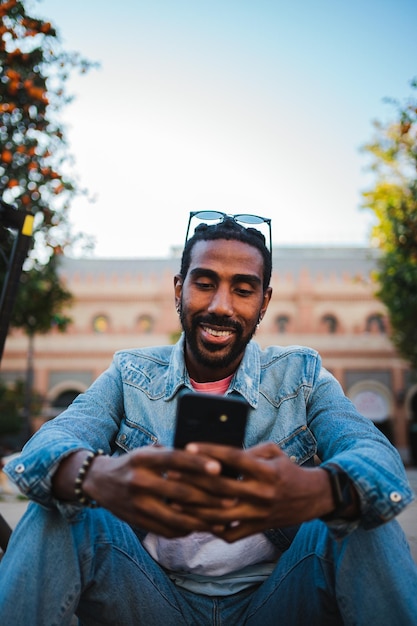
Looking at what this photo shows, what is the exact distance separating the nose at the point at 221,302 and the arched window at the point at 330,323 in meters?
23.3

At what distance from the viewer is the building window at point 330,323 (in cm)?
2456

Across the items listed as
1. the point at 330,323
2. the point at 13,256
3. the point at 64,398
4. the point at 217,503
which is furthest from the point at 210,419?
the point at 330,323

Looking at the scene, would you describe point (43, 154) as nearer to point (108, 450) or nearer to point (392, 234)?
point (108, 450)

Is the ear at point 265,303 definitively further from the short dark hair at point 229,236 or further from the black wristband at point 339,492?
→ the black wristband at point 339,492

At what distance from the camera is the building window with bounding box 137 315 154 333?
81.2ft

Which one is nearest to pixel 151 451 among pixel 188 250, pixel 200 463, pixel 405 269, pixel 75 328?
pixel 200 463

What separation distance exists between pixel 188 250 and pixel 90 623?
1404 mm

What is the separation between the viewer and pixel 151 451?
113 cm

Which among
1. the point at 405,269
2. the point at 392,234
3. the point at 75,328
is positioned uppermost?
the point at 392,234

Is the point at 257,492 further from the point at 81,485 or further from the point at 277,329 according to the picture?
the point at 277,329

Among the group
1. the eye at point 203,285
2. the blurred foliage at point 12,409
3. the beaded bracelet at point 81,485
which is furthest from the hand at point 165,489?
the blurred foliage at point 12,409

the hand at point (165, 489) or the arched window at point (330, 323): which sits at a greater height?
the arched window at point (330, 323)

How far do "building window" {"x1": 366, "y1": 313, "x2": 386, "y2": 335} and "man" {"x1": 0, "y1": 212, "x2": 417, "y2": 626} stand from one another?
23.4 m

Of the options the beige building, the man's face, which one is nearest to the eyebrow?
the man's face
